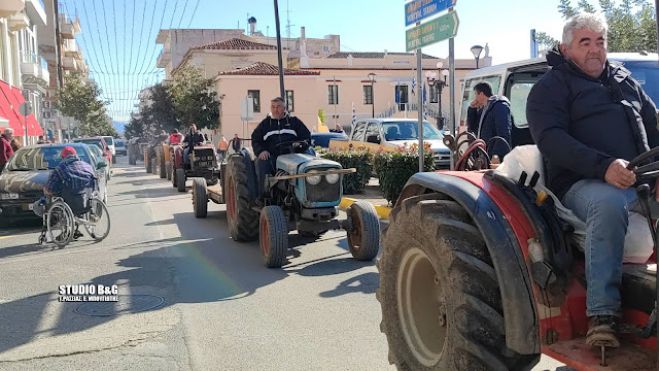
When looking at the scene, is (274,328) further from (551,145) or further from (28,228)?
(28,228)

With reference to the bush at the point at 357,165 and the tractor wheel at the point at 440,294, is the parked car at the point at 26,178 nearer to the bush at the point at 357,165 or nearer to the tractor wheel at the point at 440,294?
the bush at the point at 357,165

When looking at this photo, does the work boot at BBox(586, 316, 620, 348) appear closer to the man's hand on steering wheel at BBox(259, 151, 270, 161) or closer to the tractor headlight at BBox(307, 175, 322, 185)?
the tractor headlight at BBox(307, 175, 322, 185)

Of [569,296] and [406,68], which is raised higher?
[406,68]

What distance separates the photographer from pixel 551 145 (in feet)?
9.66

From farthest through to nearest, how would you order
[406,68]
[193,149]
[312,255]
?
[406,68] < [193,149] < [312,255]

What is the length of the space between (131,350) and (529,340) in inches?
126

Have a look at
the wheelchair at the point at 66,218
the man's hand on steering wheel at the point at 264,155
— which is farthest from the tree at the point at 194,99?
the man's hand on steering wheel at the point at 264,155

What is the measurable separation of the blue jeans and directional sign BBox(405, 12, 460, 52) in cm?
575

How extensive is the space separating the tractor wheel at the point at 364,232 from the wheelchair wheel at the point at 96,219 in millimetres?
4173

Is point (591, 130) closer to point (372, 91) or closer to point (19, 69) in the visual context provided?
point (19, 69)

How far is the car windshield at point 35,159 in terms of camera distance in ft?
40.2

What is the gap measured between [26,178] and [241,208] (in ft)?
16.5

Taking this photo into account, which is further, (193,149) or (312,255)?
(193,149)

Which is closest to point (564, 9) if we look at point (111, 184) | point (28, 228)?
point (28, 228)
